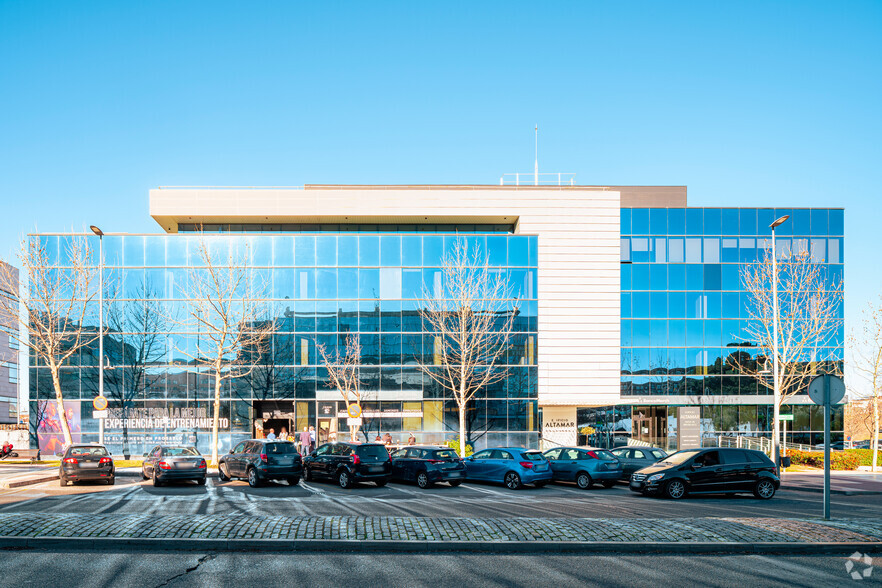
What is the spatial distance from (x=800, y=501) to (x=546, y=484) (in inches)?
344

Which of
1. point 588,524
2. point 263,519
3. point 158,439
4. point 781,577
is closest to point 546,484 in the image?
point 588,524

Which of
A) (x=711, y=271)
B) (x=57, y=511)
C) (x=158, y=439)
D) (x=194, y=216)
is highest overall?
(x=194, y=216)

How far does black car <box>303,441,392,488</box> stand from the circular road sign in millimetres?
13317

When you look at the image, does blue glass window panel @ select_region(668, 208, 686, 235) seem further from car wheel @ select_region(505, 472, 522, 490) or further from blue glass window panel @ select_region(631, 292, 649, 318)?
car wheel @ select_region(505, 472, 522, 490)

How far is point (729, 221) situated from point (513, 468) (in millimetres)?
29596

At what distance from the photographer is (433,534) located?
1102cm

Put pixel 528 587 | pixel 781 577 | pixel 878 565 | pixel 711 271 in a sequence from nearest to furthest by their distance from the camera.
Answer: pixel 528 587
pixel 781 577
pixel 878 565
pixel 711 271

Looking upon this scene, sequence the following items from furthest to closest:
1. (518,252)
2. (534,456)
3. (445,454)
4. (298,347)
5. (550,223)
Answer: (550,223)
(518,252)
(298,347)
(534,456)
(445,454)

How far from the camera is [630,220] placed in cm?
4412

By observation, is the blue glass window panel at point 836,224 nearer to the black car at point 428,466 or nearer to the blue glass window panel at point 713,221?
the blue glass window panel at point 713,221

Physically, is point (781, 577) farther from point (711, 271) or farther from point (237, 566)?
point (711, 271)

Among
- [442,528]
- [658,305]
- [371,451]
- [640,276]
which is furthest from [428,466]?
[658,305]

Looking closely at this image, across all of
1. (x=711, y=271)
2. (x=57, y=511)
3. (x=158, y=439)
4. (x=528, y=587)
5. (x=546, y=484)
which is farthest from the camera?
(x=711, y=271)

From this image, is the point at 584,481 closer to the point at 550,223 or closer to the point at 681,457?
the point at 681,457
